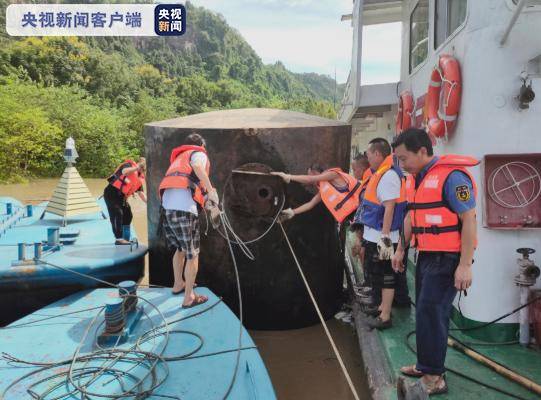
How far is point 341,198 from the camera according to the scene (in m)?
4.93

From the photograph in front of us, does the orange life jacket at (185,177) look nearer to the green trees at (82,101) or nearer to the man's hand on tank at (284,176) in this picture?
the man's hand on tank at (284,176)

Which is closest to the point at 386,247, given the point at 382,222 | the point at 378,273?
the point at 382,222

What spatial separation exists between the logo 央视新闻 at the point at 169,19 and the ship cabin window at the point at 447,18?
6442 mm

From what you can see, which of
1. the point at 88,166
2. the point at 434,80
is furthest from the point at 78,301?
the point at 88,166

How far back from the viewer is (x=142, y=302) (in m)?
4.40

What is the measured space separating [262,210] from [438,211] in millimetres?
2402

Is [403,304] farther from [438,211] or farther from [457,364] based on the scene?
[438,211]

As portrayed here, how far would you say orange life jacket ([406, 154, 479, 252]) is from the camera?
2936 mm

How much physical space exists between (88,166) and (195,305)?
22973 mm

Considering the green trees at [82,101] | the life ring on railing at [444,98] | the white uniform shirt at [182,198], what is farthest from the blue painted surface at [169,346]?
the green trees at [82,101]

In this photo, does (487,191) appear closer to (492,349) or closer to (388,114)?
(492,349)

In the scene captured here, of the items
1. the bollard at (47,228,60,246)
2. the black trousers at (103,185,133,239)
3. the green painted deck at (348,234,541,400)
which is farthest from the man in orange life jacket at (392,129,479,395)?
the black trousers at (103,185,133,239)

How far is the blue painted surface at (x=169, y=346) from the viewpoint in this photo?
120 inches

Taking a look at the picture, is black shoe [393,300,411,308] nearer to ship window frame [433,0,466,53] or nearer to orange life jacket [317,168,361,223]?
orange life jacket [317,168,361,223]
